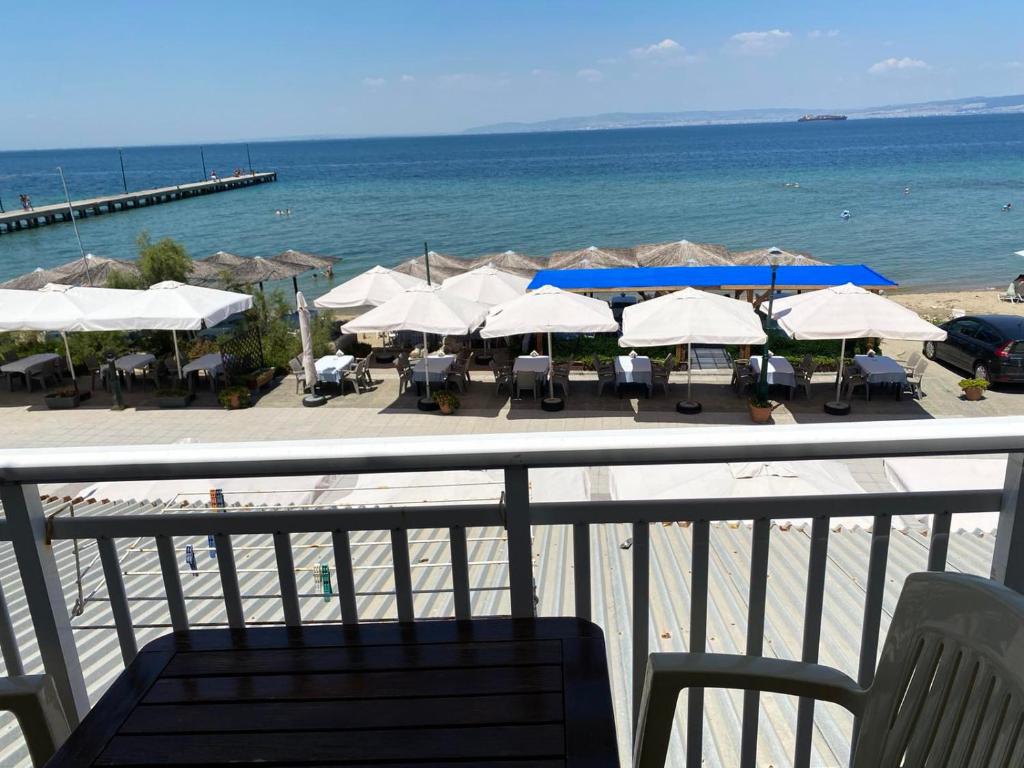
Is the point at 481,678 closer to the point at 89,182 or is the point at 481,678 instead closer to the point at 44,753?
the point at 44,753

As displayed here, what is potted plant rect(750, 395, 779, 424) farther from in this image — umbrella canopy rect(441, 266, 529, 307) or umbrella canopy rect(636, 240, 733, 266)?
umbrella canopy rect(636, 240, 733, 266)

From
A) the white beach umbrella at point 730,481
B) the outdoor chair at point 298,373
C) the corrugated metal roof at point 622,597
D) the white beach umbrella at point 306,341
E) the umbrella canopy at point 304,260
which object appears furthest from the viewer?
the umbrella canopy at point 304,260

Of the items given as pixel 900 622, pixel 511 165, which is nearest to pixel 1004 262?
pixel 900 622

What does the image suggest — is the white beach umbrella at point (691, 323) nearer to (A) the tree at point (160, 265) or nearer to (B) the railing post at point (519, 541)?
(B) the railing post at point (519, 541)

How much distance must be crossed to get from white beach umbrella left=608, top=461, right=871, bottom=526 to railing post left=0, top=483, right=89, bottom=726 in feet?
16.4

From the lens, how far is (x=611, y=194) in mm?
66562

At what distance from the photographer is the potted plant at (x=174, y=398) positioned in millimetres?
13859

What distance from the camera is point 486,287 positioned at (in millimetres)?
15945

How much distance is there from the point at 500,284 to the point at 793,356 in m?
6.60

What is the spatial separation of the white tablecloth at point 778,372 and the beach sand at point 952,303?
9.57m

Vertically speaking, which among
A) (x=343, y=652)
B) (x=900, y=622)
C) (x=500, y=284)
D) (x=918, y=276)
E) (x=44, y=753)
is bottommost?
(x=918, y=276)

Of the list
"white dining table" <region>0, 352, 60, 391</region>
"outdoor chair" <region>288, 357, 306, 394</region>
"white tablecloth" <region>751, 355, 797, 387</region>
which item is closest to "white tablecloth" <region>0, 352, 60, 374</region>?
"white dining table" <region>0, 352, 60, 391</region>

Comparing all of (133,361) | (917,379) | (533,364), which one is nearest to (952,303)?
(917,379)

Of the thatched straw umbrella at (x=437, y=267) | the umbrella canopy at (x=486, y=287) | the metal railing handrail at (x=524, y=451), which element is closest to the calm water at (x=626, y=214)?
the thatched straw umbrella at (x=437, y=267)
